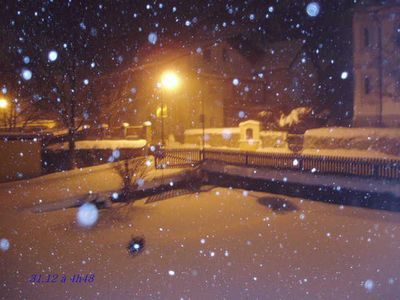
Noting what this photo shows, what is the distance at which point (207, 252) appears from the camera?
9.05 metres

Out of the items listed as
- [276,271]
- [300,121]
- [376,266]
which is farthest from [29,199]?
[300,121]

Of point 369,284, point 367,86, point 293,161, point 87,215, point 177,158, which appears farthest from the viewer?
point 367,86

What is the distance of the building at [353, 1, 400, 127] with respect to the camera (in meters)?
25.5

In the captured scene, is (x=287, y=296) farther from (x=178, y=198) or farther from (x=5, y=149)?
(x=5, y=149)

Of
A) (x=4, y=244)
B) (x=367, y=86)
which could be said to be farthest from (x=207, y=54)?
(x=4, y=244)

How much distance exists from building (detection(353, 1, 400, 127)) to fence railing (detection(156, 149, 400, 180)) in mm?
11743

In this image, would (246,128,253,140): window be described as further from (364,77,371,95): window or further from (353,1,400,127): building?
(364,77,371,95): window

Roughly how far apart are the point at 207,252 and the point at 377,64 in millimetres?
23049

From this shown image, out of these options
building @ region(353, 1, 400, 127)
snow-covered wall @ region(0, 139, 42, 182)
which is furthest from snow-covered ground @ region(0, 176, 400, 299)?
building @ region(353, 1, 400, 127)

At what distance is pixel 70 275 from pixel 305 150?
20.2 metres

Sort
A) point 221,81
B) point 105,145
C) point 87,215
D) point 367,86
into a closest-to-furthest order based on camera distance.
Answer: point 87,215 < point 105,145 < point 367,86 < point 221,81

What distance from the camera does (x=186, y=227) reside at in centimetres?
1123

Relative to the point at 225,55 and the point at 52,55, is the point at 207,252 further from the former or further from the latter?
the point at 225,55

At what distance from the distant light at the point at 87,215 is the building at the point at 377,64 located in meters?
20.9
